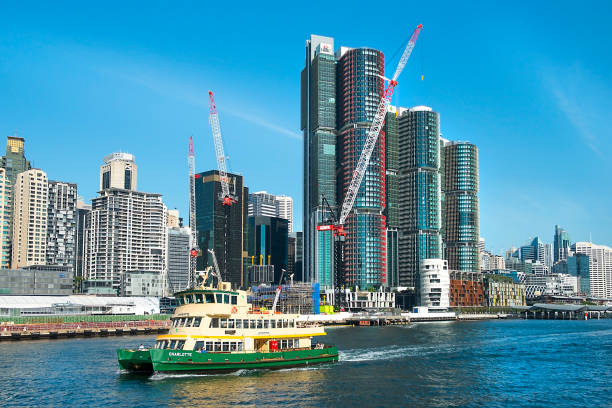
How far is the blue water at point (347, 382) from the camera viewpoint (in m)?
70.2

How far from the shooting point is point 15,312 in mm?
184125

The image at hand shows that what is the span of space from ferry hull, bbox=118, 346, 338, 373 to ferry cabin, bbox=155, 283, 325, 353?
104cm

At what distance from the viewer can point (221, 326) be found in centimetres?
8300

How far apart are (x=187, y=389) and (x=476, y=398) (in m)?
32.9

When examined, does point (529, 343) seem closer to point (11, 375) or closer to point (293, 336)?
point (293, 336)

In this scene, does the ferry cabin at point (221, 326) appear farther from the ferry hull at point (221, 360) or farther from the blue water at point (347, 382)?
the blue water at point (347, 382)

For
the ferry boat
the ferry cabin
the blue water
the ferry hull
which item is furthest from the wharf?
the ferry cabin

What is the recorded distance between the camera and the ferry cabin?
80.8 m

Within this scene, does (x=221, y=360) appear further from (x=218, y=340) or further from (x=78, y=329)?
(x=78, y=329)

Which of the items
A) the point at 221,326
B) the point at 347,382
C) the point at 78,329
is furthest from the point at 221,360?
the point at 78,329

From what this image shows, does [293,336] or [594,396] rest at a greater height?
[293,336]

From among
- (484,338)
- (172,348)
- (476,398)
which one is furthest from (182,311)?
(484,338)

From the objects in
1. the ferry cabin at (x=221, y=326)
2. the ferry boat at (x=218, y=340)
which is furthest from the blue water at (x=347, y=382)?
the ferry cabin at (x=221, y=326)

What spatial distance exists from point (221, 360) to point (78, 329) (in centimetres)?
8759
